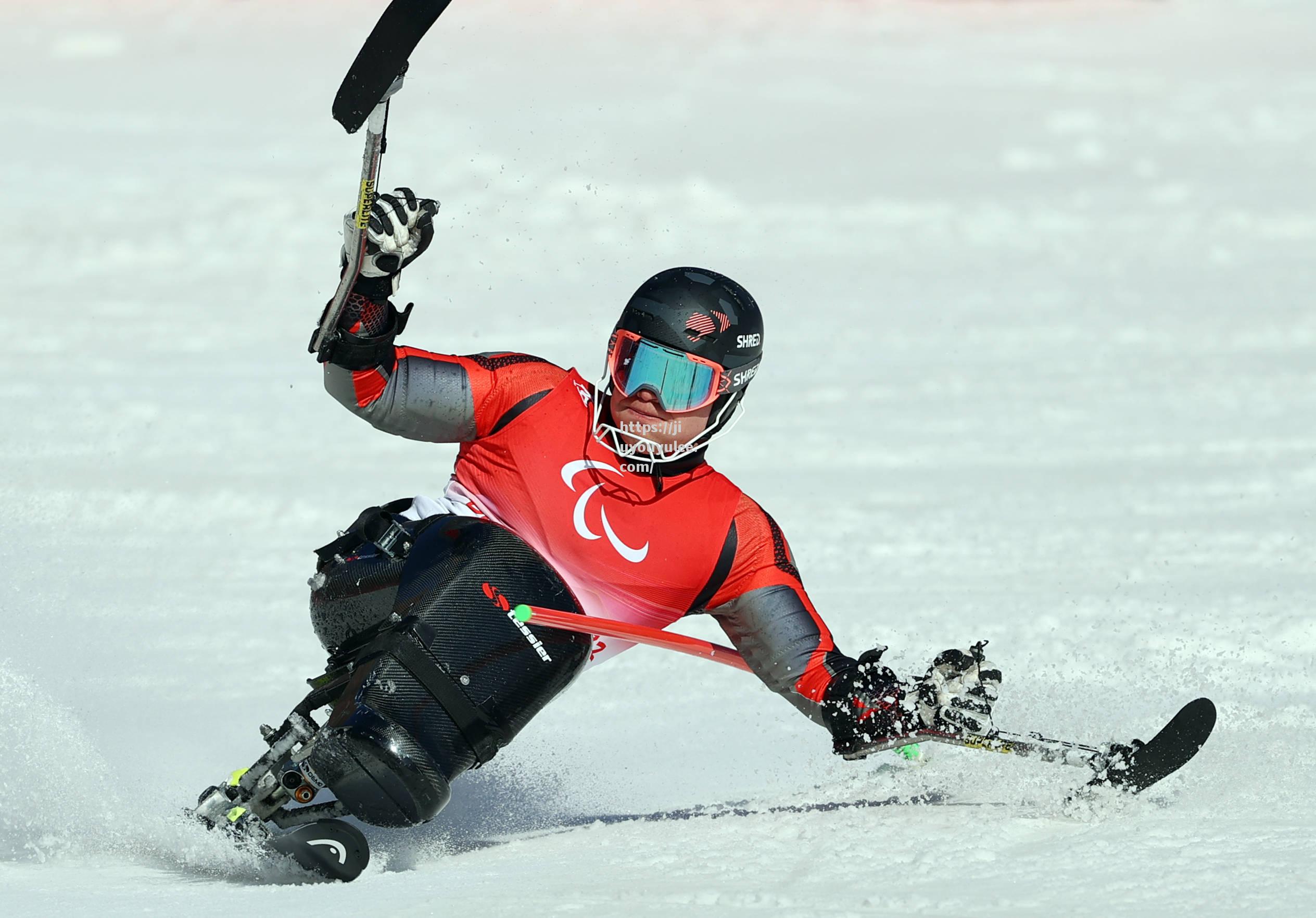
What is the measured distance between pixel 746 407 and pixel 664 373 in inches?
222

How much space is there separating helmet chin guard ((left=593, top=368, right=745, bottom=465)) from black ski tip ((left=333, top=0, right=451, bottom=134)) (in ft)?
3.43

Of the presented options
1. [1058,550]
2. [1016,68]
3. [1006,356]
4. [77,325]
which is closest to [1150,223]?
[1006,356]

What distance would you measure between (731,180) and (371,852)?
1042 cm

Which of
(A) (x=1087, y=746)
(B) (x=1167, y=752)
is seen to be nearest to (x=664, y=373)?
(A) (x=1087, y=746)

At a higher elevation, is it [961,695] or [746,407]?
[961,695]

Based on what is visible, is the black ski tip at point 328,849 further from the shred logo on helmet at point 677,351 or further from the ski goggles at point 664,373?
the ski goggles at point 664,373

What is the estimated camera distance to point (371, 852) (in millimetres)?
4457

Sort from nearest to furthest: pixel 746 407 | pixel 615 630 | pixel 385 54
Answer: pixel 385 54
pixel 615 630
pixel 746 407

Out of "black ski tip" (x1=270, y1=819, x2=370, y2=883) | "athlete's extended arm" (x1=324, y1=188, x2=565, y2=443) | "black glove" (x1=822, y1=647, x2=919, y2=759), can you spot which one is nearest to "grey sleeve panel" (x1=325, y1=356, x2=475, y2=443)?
"athlete's extended arm" (x1=324, y1=188, x2=565, y2=443)

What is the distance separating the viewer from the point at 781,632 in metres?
4.67

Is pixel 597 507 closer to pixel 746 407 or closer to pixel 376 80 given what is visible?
pixel 376 80

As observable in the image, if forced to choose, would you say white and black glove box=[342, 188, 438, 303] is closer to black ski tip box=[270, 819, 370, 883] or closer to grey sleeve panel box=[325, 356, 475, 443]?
grey sleeve panel box=[325, 356, 475, 443]

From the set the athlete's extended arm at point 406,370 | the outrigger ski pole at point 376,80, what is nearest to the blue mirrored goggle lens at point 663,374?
the athlete's extended arm at point 406,370

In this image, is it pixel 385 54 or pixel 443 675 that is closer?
pixel 385 54
